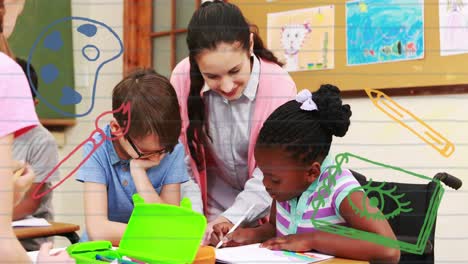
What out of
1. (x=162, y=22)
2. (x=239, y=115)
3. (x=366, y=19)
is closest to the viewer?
(x=239, y=115)

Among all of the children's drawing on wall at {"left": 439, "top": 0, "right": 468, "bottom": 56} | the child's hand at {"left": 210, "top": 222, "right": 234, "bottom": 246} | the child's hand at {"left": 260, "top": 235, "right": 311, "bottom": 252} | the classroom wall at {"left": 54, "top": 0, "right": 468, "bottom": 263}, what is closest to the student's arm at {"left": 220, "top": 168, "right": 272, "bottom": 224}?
the child's hand at {"left": 210, "top": 222, "right": 234, "bottom": 246}

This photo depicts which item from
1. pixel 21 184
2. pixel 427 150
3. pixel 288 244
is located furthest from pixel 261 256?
pixel 427 150

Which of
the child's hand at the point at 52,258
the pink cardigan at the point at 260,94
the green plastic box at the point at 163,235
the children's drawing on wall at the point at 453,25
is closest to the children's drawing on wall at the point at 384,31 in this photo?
the children's drawing on wall at the point at 453,25

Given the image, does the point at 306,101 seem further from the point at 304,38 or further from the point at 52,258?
the point at 304,38

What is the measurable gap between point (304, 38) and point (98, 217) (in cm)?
60

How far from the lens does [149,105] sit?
2.24 feet

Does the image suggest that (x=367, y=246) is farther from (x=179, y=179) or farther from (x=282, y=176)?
(x=179, y=179)

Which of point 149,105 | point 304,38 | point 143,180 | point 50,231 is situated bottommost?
point 50,231

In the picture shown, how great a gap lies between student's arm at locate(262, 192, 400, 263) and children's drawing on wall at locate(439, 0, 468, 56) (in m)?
0.54

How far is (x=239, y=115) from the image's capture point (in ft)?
2.75

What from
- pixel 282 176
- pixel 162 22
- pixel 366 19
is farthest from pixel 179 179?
pixel 162 22

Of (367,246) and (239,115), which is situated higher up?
(239,115)

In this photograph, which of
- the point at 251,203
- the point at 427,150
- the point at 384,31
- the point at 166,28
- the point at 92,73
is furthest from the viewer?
the point at 166,28

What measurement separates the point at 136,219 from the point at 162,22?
94 centimetres
